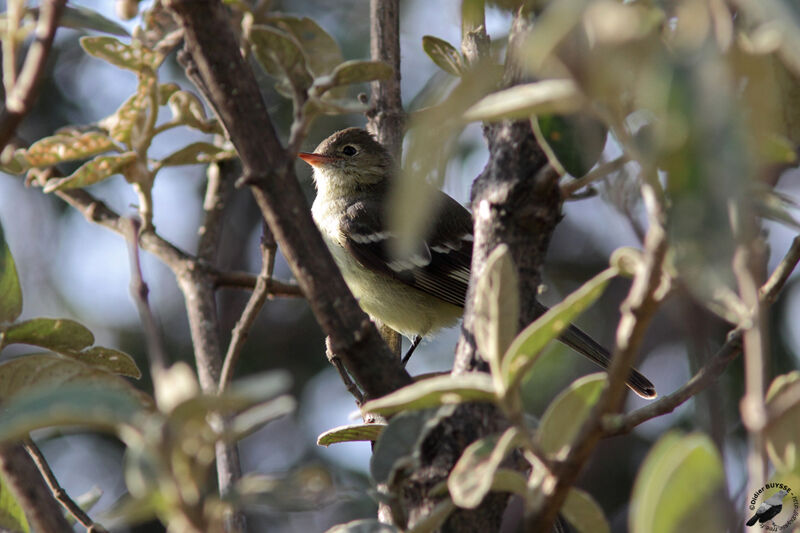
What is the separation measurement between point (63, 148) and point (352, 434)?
110 centimetres

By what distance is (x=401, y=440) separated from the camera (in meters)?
1.34

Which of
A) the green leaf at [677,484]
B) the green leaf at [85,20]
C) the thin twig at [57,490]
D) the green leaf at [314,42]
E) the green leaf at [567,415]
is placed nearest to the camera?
the green leaf at [677,484]

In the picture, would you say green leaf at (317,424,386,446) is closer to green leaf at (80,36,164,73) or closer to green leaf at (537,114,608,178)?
green leaf at (537,114,608,178)

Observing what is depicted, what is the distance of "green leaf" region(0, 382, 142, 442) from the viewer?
897mm

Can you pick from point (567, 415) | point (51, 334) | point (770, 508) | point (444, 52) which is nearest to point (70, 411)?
point (567, 415)

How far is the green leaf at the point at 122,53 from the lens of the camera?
2.09 metres

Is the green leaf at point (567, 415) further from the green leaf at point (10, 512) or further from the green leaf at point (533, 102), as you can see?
the green leaf at point (10, 512)

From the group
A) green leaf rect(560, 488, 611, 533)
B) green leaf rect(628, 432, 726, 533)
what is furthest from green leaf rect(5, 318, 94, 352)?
green leaf rect(628, 432, 726, 533)

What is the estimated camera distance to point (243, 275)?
Result: 2697 millimetres

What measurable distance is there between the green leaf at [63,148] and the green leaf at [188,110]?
16.2 inches

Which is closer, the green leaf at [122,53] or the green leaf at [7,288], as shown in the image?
the green leaf at [7,288]

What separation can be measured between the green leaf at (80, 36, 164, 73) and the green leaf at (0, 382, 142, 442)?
137cm

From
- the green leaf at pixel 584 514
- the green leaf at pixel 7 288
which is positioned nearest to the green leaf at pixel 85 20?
the green leaf at pixel 7 288

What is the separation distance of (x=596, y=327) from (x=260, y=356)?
6.71 feet
